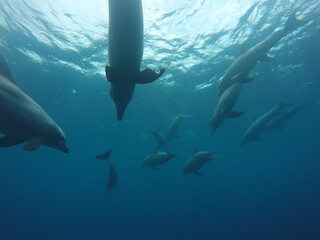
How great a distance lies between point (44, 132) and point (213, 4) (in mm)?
10967

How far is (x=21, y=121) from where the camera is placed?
297 centimetres

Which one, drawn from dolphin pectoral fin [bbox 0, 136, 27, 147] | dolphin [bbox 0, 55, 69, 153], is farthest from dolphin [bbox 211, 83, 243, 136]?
dolphin pectoral fin [bbox 0, 136, 27, 147]

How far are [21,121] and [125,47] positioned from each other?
179 centimetres

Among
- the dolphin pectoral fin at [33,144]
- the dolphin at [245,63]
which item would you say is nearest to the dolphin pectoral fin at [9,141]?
the dolphin pectoral fin at [33,144]

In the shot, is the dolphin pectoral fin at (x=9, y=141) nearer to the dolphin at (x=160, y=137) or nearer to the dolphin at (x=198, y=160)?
the dolphin at (x=198, y=160)

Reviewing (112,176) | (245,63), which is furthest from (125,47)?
(112,176)

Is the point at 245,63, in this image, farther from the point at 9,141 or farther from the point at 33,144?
the point at 9,141

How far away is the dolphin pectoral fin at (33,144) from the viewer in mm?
2818

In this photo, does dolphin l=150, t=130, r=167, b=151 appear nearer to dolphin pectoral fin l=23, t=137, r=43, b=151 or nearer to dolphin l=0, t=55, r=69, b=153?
dolphin l=0, t=55, r=69, b=153

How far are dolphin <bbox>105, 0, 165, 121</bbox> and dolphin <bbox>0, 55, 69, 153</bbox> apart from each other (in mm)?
1174

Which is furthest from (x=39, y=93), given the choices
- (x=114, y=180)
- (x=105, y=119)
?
(x=114, y=180)

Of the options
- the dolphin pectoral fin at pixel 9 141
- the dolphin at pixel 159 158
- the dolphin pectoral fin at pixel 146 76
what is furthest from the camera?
the dolphin at pixel 159 158

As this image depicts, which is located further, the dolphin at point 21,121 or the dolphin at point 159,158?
the dolphin at point 159,158

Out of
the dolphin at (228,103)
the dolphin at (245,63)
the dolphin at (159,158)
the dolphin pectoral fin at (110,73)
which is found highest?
the dolphin at (245,63)
